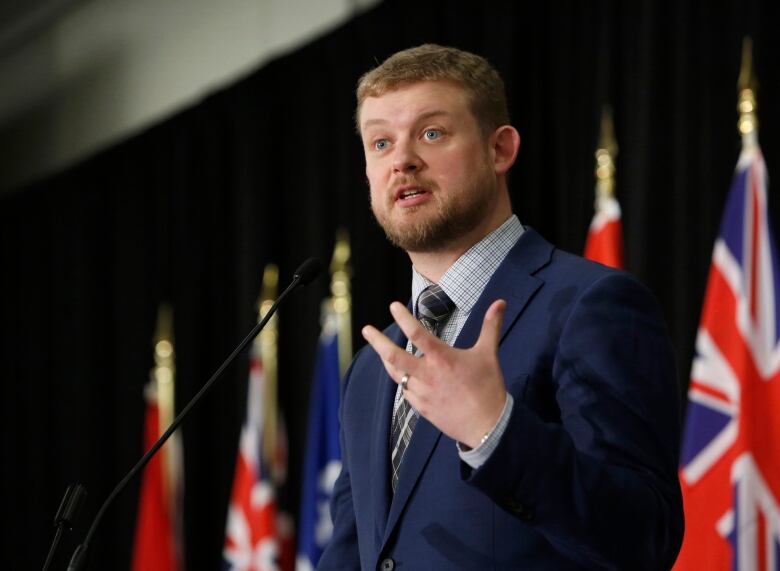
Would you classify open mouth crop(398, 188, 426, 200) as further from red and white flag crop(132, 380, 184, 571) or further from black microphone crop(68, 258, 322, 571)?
red and white flag crop(132, 380, 184, 571)

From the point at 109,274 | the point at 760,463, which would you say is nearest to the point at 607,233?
the point at 760,463

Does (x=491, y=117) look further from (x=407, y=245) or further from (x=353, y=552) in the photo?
(x=353, y=552)

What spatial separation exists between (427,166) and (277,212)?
14.2ft

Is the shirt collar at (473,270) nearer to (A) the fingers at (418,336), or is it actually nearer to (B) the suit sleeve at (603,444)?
(B) the suit sleeve at (603,444)

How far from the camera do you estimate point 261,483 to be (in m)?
5.67

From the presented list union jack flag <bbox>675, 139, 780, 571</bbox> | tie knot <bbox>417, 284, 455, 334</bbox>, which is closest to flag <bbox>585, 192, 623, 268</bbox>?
union jack flag <bbox>675, 139, 780, 571</bbox>

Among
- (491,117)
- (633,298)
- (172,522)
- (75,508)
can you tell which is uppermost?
(491,117)

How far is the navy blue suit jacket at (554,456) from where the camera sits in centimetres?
151

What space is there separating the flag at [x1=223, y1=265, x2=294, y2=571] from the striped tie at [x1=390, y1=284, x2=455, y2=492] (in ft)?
12.3

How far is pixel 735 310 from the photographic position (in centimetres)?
356

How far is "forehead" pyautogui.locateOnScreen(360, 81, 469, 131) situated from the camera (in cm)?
208

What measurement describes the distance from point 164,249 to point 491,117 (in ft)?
16.9

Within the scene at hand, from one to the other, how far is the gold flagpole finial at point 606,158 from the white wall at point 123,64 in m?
1.75

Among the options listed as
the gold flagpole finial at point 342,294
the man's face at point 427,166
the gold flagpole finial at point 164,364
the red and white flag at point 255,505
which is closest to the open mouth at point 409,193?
the man's face at point 427,166
